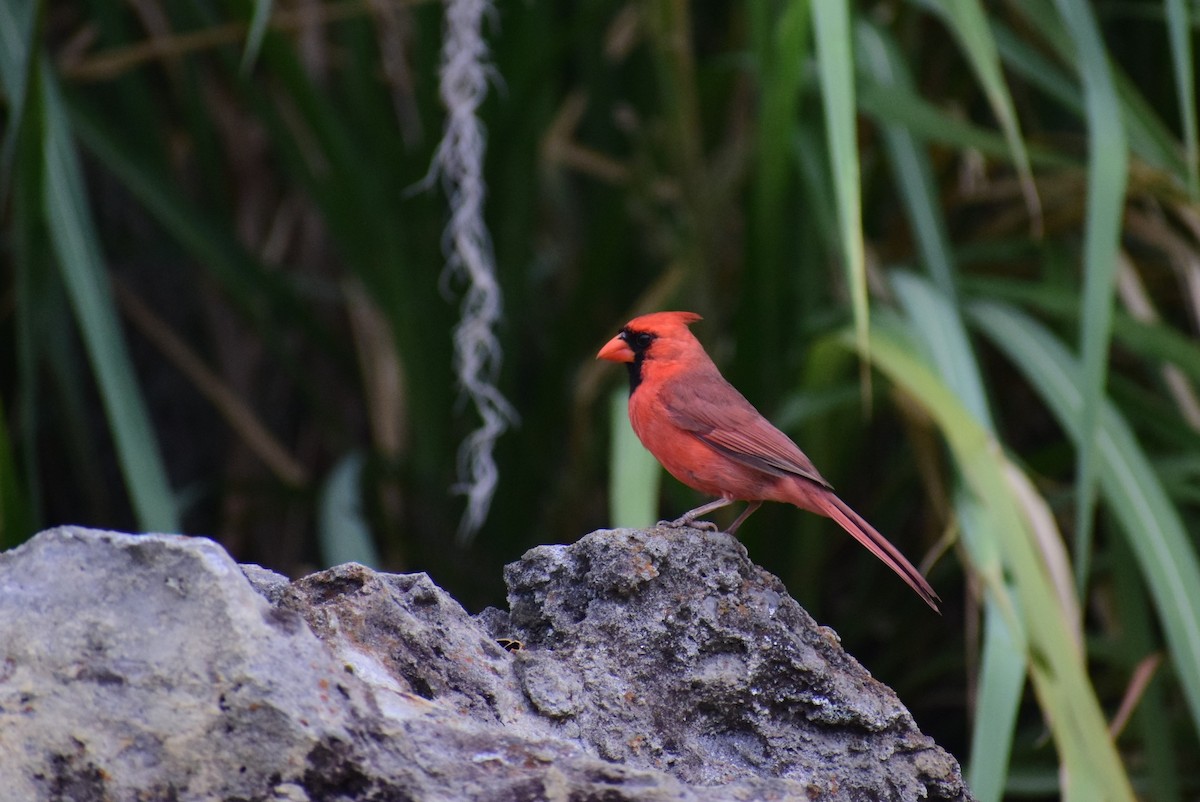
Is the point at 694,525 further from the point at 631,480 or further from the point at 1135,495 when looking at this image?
the point at 1135,495

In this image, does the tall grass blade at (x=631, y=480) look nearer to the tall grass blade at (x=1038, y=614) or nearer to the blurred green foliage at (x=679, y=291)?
the blurred green foliage at (x=679, y=291)

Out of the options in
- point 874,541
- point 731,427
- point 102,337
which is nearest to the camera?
point 874,541

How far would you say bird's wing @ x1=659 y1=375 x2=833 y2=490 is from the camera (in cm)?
212

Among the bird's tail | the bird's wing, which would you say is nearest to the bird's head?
the bird's wing

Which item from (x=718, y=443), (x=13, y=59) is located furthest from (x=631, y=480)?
(x=13, y=59)

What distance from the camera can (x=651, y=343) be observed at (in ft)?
7.81

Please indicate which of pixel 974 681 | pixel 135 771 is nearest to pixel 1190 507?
pixel 974 681

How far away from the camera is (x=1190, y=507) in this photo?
3.67 m

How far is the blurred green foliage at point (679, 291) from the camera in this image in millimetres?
2605

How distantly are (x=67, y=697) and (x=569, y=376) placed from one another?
2520 millimetres

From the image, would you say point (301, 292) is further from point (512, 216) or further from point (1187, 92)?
point (1187, 92)

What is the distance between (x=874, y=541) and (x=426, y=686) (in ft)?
3.06

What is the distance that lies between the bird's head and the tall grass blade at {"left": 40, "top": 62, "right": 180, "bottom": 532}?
980mm

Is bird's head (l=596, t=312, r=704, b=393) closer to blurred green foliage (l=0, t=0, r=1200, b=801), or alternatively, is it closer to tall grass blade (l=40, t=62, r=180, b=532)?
blurred green foliage (l=0, t=0, r=1200, b=801)
